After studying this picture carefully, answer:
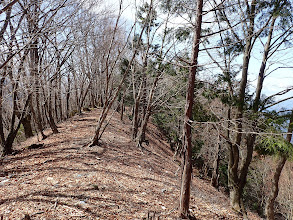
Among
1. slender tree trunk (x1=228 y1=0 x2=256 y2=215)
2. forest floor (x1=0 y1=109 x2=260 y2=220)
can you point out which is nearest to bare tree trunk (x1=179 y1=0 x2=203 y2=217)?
forest floor (x1=0 y1=109 x2=260 y2=220)

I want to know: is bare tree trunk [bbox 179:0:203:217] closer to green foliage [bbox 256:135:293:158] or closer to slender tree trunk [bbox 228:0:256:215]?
green foliage [bbox 256:135:293:158]

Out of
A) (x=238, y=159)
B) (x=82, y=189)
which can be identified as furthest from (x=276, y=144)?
(x=82, y=189)

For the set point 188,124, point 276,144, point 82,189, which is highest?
point 188,124

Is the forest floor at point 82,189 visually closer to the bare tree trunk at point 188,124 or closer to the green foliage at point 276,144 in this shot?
the bare tree trunk at point 188,124

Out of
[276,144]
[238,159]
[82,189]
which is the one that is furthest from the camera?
[238,159]

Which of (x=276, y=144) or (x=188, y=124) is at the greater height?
(x=188, y=124)

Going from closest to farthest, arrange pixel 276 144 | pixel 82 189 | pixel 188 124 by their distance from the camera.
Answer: pixel 188 124 < pixel 82 189 < pixel 276 144

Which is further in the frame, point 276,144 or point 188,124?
point 276,144

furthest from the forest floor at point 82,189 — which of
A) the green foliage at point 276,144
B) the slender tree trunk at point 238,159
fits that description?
the green foliage at point 276,144

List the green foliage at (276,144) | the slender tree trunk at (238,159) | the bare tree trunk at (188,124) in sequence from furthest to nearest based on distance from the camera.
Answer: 1. the slender tree trunk at (238,159)
2. the green foliage at (276,144)
3. the bare tree trunk at (188,124)

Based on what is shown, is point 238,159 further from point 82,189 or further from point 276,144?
point 82,189

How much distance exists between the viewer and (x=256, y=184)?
1716cm

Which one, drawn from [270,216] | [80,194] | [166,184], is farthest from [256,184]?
[80,194]

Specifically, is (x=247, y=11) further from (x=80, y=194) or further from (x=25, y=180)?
(x=25, y=180)
